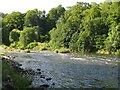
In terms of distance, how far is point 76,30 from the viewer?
107m

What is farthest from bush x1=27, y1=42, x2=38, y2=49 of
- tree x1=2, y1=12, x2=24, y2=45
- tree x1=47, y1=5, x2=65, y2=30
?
tree x1=47, y1=5, x2=65, y2=30

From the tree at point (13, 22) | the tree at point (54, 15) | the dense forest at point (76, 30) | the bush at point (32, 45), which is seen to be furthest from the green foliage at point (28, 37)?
the tree at point (54, 15)

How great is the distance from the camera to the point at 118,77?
3569cm

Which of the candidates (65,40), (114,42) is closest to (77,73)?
(114,42)

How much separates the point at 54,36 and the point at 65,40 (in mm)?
7022

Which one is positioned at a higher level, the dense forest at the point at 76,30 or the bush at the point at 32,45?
the dense forest at the point at 76,30

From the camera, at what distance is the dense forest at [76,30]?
91.1 metres

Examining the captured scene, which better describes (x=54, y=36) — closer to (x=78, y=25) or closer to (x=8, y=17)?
(x=78, y=25)

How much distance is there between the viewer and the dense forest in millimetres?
91125

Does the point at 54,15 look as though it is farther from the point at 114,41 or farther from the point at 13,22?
the point at 114,41

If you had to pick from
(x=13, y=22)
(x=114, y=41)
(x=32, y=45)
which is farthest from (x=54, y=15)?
(x=114, y=41)

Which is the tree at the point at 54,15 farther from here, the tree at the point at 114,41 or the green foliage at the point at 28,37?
the tree at the point at 114,41

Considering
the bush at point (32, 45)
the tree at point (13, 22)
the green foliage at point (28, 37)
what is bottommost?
the bush at point (32, 45)

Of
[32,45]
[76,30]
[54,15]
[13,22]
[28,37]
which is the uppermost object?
[54,15]
